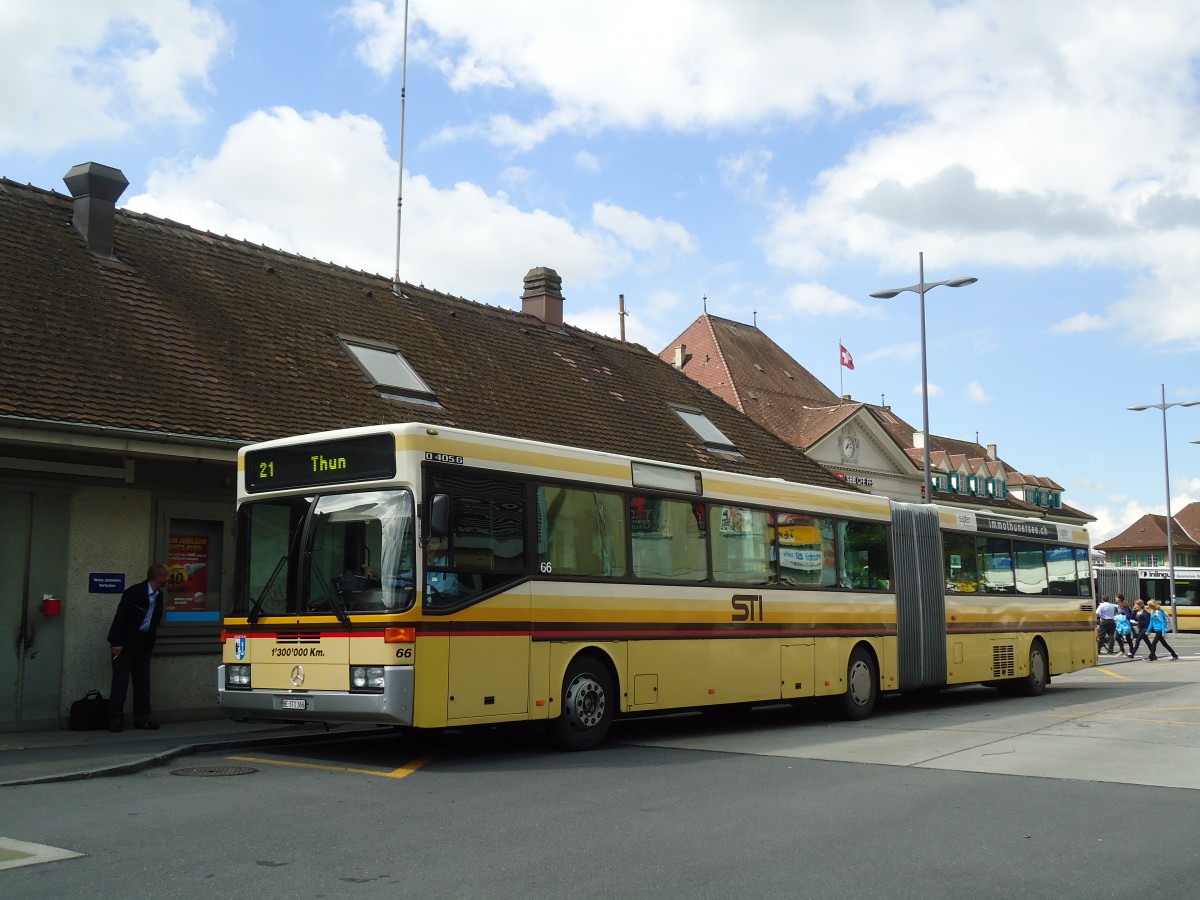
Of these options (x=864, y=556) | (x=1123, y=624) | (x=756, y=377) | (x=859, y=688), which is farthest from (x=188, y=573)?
(x=756, y=377)

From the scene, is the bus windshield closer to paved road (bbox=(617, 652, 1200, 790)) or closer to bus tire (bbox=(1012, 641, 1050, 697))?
paved road (bbox=(617, 652, 1200, 790))

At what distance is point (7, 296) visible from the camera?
1488cm

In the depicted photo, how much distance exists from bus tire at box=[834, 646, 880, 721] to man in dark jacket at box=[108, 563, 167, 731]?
28.7ft

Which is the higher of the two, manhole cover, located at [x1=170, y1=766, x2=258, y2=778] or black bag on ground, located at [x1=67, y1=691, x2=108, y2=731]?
black bag on ground, located at [x1=67, y1=691, x2=108, y2=731]

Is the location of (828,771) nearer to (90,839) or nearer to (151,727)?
(90,839)

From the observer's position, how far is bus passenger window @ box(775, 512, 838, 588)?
1606 cm

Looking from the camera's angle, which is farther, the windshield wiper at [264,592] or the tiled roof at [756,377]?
the tiled roof at [756,377]

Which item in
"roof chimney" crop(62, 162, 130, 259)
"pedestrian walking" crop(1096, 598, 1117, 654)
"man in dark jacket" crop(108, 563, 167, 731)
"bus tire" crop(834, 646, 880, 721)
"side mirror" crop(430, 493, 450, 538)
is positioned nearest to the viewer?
"side mirror" crop(430, 493, 450, 538)

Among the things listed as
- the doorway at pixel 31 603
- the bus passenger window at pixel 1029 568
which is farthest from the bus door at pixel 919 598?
the doorway at pixel 31 603

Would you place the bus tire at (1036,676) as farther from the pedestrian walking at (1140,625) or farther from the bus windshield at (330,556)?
the pedestrian walking at (1140,625)

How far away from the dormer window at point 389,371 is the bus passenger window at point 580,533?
6.64m

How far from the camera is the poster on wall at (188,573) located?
51.0 ft

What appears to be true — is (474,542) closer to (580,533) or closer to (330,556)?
(330,556)

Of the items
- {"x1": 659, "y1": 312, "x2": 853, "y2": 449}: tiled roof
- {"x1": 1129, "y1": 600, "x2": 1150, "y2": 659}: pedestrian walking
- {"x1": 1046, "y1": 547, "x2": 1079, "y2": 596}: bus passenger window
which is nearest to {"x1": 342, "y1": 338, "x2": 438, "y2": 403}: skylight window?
{"x1": 1046, "y1": 547, "x2": 1079, "y2": 596}: bus passenger window
